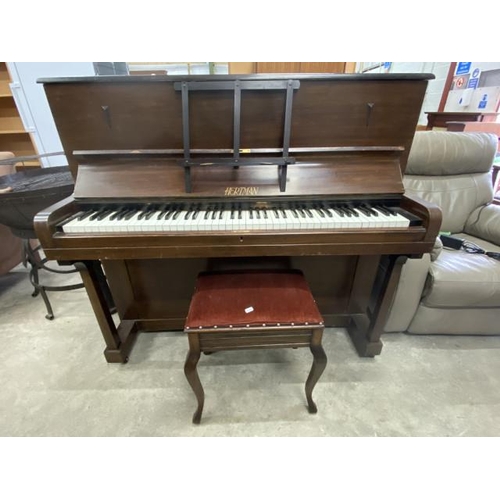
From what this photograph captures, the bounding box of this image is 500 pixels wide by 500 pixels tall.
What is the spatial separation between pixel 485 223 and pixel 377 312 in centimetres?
107

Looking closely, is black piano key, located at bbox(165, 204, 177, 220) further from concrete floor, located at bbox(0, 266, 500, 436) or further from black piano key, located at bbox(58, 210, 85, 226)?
concrete floor, located at bbox(0, 266, 500, 436)

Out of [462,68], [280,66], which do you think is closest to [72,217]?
[280,66]

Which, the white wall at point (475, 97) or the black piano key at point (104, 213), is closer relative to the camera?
the black piano key at point (104, 213)

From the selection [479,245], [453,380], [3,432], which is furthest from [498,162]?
A: [3,432]

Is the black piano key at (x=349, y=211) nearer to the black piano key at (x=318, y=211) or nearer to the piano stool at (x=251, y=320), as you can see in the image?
the black piano key at (x=318, y=211)

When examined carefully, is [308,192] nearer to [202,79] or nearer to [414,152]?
[202,79]

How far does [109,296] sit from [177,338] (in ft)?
1.73

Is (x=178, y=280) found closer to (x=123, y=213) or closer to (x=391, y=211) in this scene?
(x=123, y=213)

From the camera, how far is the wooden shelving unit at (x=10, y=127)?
2.91m

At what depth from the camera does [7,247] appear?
6.72 ft

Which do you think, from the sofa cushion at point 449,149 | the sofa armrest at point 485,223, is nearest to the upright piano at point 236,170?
the sofa cushion at point 449,149

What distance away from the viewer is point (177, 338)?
5.11 ft

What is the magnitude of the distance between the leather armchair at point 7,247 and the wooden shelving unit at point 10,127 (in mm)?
1196

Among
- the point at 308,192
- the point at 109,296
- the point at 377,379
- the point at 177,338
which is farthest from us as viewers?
the point at 109,296
